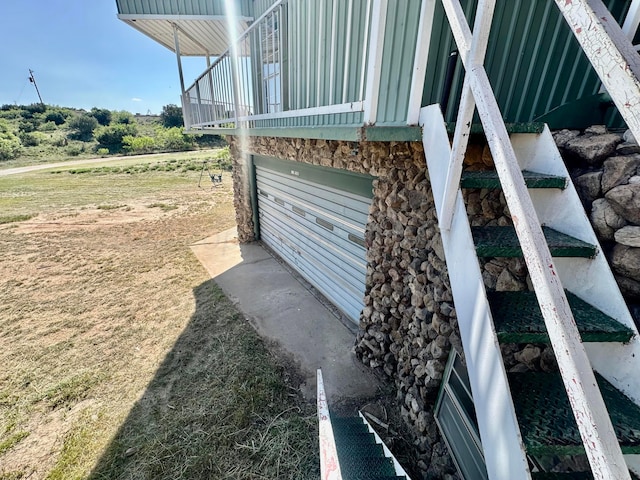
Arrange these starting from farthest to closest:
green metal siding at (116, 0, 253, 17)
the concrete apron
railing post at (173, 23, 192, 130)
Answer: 1. railing post at (173, 23, 192, 130)
2. green metal siding at (116, 0, 253, 17)
3. the concrete apron

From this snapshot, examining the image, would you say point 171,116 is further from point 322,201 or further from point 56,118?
point 322,201

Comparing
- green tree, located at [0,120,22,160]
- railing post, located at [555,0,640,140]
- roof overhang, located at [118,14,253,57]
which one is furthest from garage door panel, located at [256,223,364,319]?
green tree, located at [0,120,22,160]

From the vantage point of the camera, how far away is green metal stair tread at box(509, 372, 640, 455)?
91 cm

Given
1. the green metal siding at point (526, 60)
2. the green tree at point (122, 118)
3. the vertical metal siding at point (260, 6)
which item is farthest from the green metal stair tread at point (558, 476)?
the green tree at point (122, 118)

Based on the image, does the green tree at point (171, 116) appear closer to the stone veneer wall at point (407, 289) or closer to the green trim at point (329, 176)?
the green trim at point (329, 176)

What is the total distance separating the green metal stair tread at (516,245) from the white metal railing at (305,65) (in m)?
1.18

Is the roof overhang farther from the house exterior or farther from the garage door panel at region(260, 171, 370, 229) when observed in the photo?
the garage door panel at region(260, 171, 370, 229)

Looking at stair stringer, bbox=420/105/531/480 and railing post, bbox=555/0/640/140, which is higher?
railing post, bbox=555/0/640/140

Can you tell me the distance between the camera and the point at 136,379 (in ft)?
10.3

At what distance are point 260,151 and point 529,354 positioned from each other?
5098 millimetres

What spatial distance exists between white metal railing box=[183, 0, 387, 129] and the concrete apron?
8.54 ft

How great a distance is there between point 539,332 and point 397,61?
1.92 metres

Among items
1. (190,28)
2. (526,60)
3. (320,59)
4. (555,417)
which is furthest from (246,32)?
(555,417)

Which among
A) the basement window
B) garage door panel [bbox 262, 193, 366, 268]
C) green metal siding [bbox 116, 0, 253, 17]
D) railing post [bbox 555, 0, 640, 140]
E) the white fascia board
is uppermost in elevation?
green metal siding [bbox 116, 0, 253, 17]
